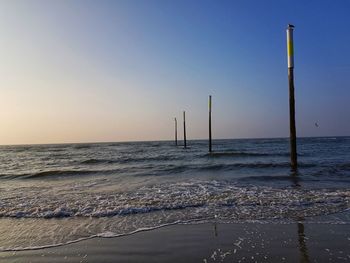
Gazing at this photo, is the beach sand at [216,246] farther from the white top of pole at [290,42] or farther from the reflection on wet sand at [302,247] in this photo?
the white top of pole at [290,42]

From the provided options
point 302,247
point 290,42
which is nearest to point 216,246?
point 302,247

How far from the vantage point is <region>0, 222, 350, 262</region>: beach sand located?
5078mm

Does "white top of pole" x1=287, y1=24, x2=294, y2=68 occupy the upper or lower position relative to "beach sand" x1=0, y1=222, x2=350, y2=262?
upper

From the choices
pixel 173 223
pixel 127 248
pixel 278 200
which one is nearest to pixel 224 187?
pixel 278 200

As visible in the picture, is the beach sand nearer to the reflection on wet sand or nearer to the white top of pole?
the reflection on wet sand

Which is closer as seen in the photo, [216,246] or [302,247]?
[302,247]

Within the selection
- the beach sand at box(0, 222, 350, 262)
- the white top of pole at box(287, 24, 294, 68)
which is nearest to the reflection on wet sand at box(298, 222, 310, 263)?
the beach sand at box(0, 222, 350, 262)

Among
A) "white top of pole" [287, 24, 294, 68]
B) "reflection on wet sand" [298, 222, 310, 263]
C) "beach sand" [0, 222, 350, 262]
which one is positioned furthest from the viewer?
"white top of pole" [287, 24, 294, 68]

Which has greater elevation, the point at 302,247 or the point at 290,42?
the point at 290,42

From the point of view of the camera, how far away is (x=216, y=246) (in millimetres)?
5594

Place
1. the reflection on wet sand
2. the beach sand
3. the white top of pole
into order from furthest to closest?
1. the white top of pole
2. the beach sand
3. the reflection on wet sand

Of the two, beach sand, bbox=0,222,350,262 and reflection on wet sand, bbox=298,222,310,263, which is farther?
beach sand, bbox=0,222,350,262

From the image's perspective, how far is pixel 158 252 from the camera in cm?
539

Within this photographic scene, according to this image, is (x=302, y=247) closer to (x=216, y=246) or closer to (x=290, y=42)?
(x=216, y=246)
